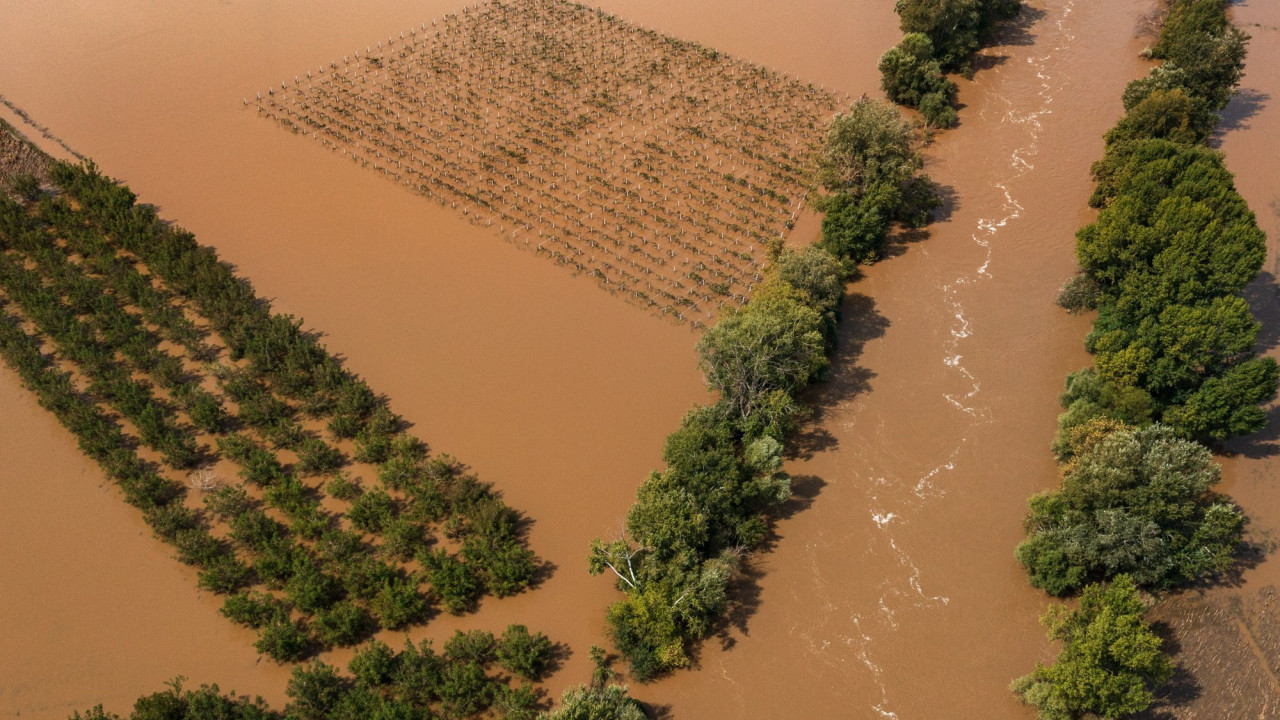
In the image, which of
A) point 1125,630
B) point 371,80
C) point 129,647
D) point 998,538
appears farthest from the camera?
point 371,80

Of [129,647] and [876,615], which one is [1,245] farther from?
[876,615]

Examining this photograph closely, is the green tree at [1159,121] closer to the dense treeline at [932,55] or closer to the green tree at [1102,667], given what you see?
the dense treeline at [932,55]

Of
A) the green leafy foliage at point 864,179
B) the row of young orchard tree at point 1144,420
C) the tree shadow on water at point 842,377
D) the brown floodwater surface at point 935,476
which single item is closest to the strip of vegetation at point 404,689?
the brown floodwater surface at point 935,476

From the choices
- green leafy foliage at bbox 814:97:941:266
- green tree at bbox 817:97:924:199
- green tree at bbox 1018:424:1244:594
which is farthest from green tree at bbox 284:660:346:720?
green tree at bbox 817:97:924:199

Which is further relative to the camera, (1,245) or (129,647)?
(1,245)

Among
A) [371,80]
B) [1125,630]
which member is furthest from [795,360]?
[371,80]

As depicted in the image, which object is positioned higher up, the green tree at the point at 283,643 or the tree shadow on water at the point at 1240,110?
the tree shadow on water at the point at 1240,110

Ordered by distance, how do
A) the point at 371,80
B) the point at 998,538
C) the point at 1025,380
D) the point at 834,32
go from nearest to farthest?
the point at 998,538
the point at 1025,380
the point at 371,80
the point at 834,32

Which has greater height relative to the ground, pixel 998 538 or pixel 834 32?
pixel 834 32
